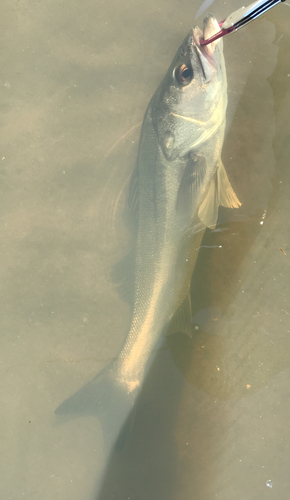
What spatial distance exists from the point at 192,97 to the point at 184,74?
13 cm

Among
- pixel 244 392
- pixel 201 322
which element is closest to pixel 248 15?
pixel 201 322

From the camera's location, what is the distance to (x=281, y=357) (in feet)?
6.90

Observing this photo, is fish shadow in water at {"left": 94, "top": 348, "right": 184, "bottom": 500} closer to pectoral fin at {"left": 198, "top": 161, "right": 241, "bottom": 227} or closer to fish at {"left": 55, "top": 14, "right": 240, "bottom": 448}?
fish at {"left": 55, "top": 14, "right": 240, "bottom": 448}

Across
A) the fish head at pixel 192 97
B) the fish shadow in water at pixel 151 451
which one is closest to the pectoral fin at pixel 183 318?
the fish shadow in water at pixel 151 451

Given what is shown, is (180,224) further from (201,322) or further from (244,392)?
(244,392)

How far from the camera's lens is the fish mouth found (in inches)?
64.7

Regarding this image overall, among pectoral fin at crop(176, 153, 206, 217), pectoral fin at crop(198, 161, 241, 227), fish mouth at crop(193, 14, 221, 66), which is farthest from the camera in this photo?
pectoral fin at crop(198, 161, 241, 227)

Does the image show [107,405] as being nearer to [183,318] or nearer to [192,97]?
[183,318]

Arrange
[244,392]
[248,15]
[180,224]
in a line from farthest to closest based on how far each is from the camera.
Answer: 1. [244,392]
2. [180,224]
3. [248,15]

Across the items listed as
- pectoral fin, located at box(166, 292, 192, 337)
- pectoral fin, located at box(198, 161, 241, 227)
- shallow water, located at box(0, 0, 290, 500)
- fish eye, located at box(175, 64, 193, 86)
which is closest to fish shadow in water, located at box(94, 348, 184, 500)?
shallow water, located at box(0, 0, 290, 500)

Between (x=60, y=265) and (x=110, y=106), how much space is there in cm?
122

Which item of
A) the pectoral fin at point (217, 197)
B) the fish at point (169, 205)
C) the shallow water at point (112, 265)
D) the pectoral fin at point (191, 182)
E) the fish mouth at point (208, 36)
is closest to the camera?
the fish mouth at point (208, 36)

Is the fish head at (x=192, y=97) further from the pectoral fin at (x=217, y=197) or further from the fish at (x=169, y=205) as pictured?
the pectoral fin at (x=217, y=197)

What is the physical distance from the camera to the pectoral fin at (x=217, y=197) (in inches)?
77.9
